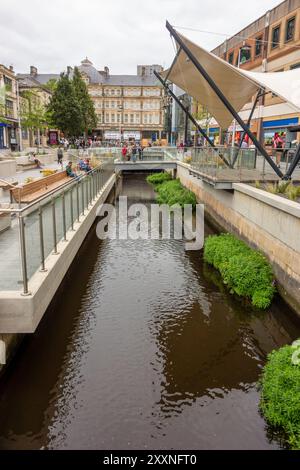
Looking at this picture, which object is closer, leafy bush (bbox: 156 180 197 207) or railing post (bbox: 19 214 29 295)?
railing post (bbox: 19 214 29 295)

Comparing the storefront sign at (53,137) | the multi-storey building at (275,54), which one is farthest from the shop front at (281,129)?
the storefront sign at (53,137)

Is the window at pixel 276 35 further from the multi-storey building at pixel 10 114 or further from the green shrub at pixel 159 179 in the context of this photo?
the multi-storey building at pixel 10 114

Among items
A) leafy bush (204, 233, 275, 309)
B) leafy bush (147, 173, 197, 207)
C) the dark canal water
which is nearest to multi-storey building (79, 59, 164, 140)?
leafy bush (147, 173, 197, 207)

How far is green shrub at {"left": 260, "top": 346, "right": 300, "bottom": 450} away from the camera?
17.4ft

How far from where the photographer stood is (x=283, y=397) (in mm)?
5512

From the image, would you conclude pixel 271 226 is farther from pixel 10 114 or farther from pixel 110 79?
pixel 110 79

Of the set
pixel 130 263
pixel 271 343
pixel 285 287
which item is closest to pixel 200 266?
pixel 130 263

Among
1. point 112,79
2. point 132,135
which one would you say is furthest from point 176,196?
point 112,79

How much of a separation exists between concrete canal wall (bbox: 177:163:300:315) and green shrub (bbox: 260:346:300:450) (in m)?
2.90

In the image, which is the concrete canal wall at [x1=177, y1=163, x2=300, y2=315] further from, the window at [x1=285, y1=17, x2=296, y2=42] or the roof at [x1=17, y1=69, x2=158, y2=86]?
the roof at [x1=17, y1=69, x2=158, y2=86]

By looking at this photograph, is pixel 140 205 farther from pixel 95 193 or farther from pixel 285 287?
pixel 285 287

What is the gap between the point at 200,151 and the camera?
727 inches

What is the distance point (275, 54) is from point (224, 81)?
1640cm

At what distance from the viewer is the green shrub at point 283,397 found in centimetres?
530
